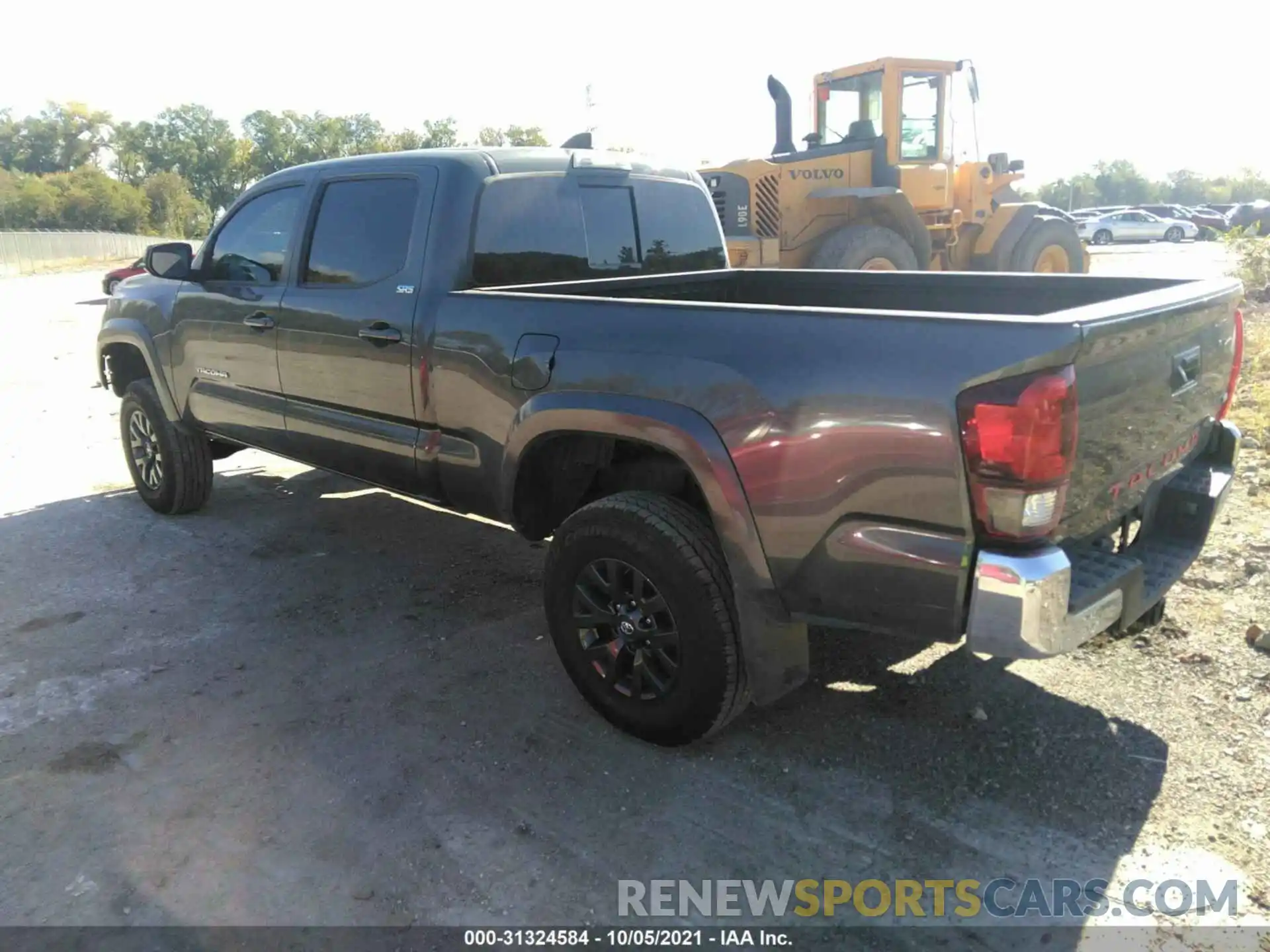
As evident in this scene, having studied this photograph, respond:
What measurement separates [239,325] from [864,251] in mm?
6836

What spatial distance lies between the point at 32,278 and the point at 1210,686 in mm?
42528

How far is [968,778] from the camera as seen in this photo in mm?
3090

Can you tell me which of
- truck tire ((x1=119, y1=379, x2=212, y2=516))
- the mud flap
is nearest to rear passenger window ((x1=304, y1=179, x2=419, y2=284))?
truck tire ((x1=119, y1=379, x2=212, y2=516))

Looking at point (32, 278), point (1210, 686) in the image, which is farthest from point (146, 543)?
point (32, 278)

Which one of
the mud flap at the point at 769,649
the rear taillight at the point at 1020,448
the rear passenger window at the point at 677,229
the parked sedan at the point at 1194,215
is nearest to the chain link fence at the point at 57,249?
the rear passenger window at the point at 677,229

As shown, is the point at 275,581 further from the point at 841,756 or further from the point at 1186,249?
the point at 1186,249

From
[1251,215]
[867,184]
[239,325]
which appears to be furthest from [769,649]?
[1251,215]

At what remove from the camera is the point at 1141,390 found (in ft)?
9.04

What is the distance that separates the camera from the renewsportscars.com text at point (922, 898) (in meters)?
2.54

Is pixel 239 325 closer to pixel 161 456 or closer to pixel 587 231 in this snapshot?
pixel 161 456

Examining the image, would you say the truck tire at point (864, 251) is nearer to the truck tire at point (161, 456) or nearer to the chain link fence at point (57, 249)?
the truck tire at point (161, 456)

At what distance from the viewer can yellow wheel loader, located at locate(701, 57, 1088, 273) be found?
1019 cm

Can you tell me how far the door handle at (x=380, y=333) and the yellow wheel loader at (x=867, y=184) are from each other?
21.1ft

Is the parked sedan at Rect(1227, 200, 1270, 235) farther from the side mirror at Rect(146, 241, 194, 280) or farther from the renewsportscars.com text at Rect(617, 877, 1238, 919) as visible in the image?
the renewsportscars.com text at Rect(617, 877, 1238, 919)
